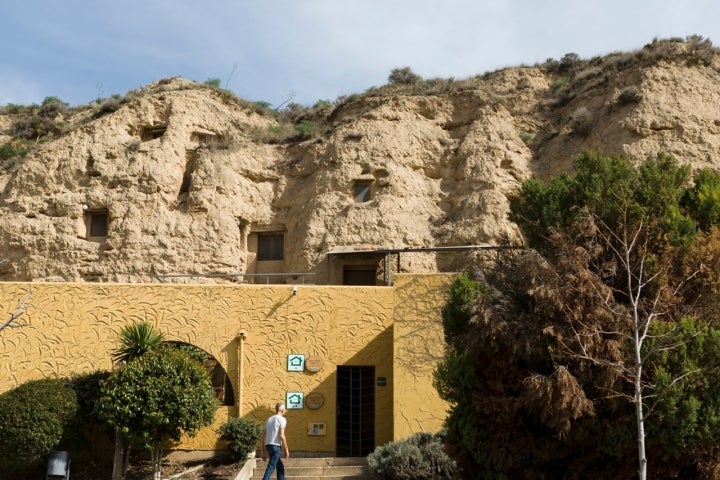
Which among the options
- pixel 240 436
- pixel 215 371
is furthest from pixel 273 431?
pixel 215 371

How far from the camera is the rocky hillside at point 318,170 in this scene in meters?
21.4

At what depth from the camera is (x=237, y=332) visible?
52.1 feet

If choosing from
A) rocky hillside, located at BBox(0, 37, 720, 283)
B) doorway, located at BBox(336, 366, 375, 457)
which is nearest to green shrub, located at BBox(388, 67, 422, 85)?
rocky hillside, located at BBox(0, 37, 720, 283)

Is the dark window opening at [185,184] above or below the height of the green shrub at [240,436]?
above

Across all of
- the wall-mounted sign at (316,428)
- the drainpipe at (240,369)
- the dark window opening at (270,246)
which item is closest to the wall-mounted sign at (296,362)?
the drainpipe at (240,369)

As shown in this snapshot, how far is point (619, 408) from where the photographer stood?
32.8 ft

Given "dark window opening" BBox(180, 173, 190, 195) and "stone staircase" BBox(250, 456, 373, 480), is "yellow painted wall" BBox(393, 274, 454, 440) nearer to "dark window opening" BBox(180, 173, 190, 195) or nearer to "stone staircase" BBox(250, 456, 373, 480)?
"stone staircase" BBox(250, 456, 373, 480)

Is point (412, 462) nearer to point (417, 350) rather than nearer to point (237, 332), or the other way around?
point (417, 350)

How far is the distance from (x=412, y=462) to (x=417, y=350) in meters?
2.63

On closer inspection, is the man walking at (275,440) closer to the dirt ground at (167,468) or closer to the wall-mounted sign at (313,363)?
the dirt ground at (167,468)

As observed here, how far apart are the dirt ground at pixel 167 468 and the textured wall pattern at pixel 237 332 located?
1.31ft

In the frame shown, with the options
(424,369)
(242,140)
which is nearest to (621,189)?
(424,369)

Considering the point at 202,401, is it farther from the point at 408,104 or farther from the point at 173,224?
the point at 408,104

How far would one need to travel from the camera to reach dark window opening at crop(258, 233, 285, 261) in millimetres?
23062
